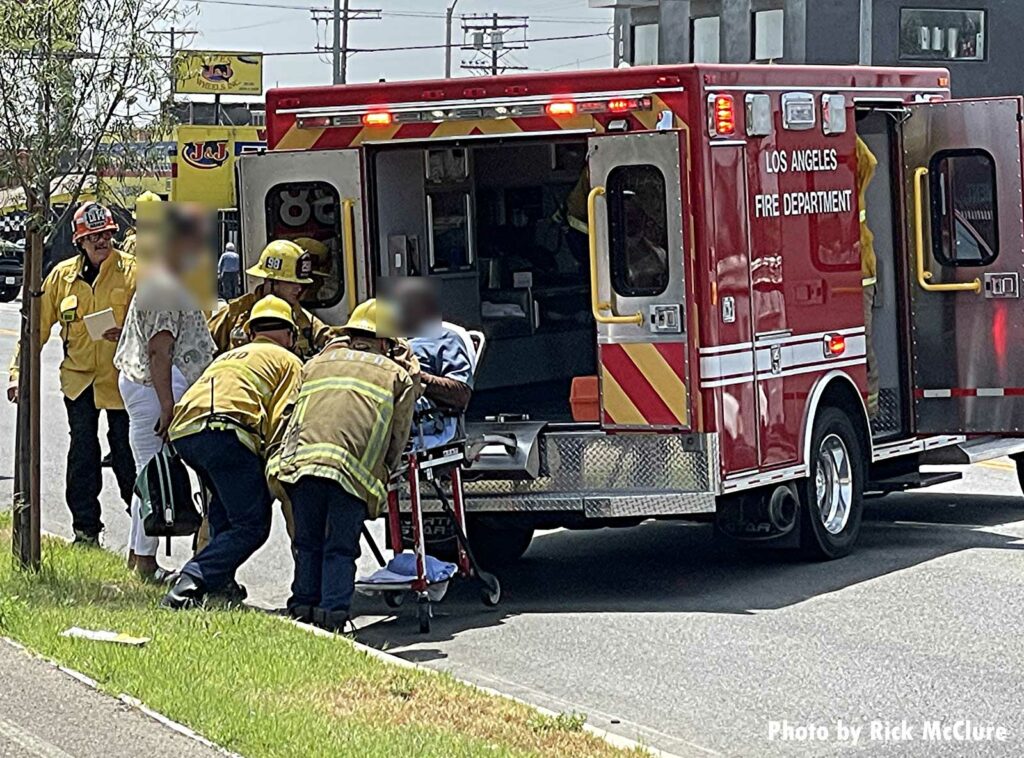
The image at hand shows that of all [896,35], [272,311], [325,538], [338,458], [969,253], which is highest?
[896,35]

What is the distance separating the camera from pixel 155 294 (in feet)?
31.4

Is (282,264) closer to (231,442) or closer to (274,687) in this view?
(231,442)

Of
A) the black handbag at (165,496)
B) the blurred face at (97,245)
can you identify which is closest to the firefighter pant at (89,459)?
the blurred face at (97,245)

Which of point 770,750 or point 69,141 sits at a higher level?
point 69,141

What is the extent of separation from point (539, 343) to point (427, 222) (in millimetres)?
1688

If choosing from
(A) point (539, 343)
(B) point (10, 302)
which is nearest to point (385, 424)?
(A) point (539, 343)

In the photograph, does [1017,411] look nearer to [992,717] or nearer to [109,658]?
[992,717]

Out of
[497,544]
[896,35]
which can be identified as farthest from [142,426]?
[896,35]

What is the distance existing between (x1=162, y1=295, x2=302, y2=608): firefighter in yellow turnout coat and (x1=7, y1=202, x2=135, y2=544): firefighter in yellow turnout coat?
132cm

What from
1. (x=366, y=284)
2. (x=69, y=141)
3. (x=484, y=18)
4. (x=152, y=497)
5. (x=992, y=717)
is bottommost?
(x=992, y=717)

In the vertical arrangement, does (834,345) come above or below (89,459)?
above

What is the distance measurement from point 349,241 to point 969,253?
3681 millimetres

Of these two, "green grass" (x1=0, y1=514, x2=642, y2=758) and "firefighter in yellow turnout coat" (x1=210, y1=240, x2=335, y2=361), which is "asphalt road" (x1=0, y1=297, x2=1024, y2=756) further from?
"firefighter in yellow turnout coat" (x1=210, y1=240, x2=335, y2=361)

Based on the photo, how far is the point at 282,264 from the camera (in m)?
9.55
